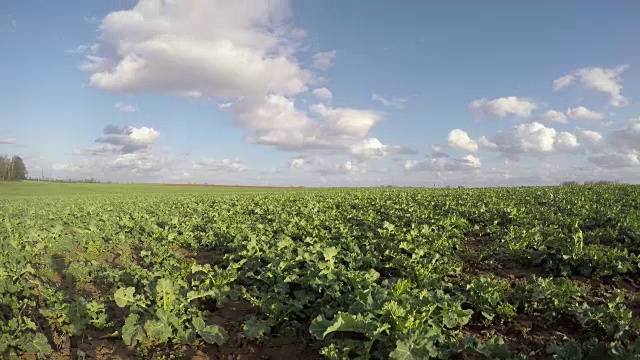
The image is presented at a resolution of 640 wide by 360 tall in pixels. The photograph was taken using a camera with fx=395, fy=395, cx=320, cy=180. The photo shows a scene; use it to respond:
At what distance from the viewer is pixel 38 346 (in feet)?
18.9

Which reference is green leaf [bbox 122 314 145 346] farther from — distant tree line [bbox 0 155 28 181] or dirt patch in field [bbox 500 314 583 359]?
distant tree line [bbox 0 155 28 181]

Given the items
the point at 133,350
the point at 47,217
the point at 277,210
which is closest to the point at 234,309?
the point at 133,350

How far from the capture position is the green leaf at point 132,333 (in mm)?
5695

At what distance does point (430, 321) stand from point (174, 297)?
4.08 m

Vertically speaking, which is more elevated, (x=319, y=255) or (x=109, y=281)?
(x=319, y=255)

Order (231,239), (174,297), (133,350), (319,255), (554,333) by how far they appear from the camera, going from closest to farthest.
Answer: (554,333) < (133,350) < (174,297) < (319,255) < (231,239)

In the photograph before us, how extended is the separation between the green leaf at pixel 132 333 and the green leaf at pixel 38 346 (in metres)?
1.17

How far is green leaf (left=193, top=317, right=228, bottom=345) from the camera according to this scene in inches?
230

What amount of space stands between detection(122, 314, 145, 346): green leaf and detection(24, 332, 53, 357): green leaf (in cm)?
117

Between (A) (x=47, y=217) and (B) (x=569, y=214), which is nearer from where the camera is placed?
(B) (x=569, y=214)

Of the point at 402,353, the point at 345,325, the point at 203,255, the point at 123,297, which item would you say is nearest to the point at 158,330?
the point at 123,297

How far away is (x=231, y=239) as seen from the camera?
11.9 meters

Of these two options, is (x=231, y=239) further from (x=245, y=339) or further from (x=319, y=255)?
(x=245, y=339)

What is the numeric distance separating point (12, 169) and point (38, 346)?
127321 millimetres
